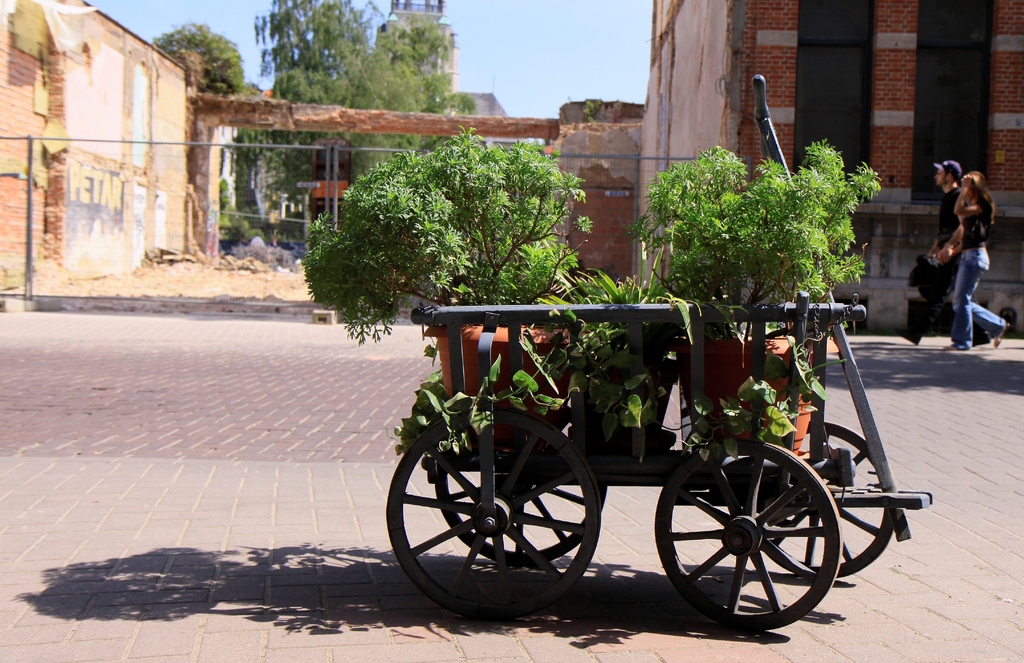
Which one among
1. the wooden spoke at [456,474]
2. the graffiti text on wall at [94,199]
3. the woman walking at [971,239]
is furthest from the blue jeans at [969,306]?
the graffiti text on wall at [94,199]

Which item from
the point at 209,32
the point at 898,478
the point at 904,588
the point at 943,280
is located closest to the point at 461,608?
the point at 904,588

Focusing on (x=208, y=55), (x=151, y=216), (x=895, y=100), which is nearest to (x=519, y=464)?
(x=895, y=100)

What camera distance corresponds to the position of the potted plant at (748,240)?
124 inches

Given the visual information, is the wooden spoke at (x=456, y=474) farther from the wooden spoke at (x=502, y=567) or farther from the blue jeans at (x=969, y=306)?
the blue jeans at (x=969, y=306)

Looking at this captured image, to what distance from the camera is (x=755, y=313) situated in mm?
3154

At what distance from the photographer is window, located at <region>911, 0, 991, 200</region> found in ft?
51.1

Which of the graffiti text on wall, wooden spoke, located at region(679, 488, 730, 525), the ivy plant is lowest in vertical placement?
wooden spoke, located at region(679, 488, 730, 525)

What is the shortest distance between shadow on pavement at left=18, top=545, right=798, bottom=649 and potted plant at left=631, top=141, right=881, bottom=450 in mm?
789

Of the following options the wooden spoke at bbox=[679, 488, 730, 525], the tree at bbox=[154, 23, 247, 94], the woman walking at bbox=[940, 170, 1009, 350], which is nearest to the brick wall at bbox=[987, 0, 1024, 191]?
the woman walking at bbox=[940, 170, 1009, 350]

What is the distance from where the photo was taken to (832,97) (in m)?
15.8

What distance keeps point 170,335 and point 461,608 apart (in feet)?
36.2

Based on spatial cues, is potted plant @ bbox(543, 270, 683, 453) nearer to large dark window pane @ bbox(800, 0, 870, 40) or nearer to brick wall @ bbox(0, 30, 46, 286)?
large dark window pane @ bbox(800, 0, 870, 40)

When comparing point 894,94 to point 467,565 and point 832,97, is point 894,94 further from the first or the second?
point 467,565

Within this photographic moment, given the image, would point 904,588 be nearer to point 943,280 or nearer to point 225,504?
point 225,504
